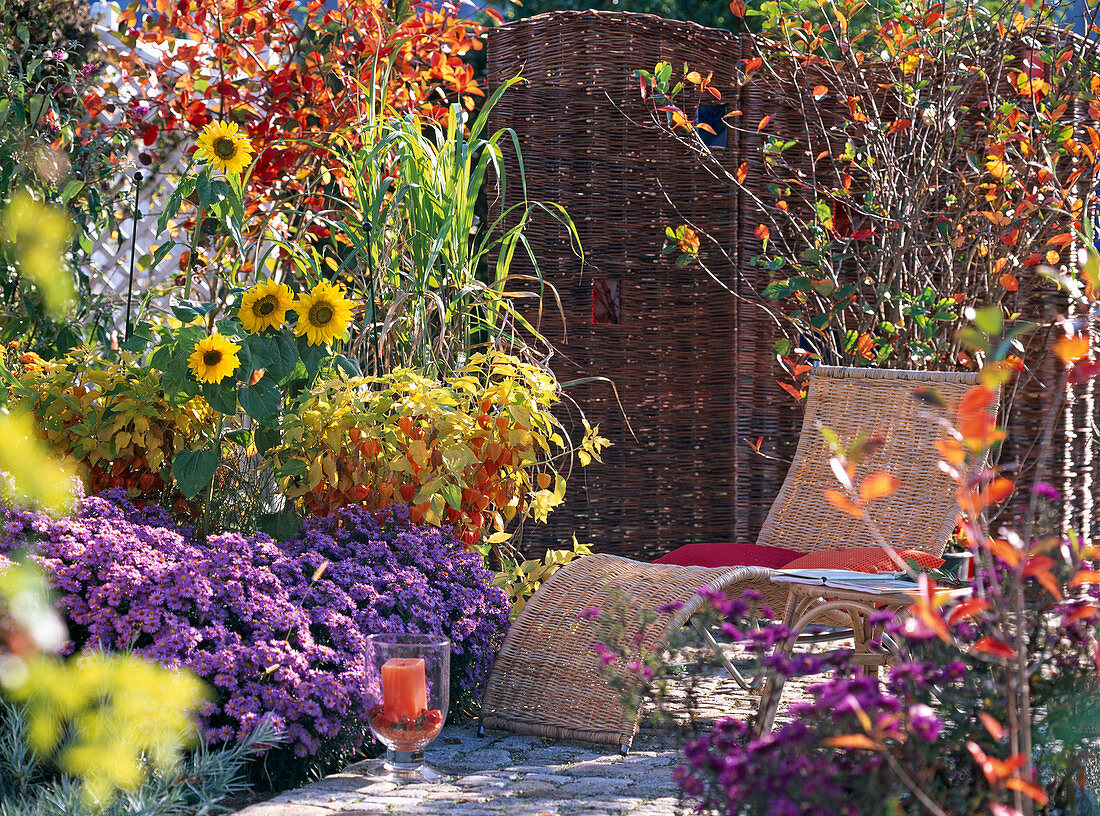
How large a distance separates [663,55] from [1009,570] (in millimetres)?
2969

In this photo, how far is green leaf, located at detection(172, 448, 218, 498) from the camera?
8.13ft

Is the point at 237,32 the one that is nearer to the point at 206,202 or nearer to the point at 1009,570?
the point at 206,202

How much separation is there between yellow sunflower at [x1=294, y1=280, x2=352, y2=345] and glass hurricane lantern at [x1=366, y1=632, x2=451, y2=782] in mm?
818

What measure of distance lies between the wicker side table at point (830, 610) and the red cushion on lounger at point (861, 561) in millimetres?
125

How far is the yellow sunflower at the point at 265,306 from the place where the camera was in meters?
2.57

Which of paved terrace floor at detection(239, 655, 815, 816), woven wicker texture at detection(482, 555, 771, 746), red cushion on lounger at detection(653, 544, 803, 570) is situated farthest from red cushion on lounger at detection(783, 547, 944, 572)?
paved terrace floor at detection(239, 655, 815, 816)

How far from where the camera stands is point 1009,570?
173 centimetres

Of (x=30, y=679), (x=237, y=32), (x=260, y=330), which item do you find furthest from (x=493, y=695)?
(x=237, y=32)

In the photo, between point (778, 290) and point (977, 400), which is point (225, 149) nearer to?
point (778, 290)

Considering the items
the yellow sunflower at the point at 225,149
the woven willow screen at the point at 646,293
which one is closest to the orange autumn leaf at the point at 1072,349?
the yellow sunflower at the point at 225,149

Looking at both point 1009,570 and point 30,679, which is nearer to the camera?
point 30,679

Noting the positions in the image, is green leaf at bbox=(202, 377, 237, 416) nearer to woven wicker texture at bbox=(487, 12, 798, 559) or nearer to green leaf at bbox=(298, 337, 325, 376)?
green leaf at bbox=(298, 337, 325, 376)

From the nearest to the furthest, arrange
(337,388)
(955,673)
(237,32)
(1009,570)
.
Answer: (955,673) → (1009,570) → (337,388) → (237,32)

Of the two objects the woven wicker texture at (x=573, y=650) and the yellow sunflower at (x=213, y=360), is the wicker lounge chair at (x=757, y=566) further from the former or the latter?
the yellow sunflower at (x=213, y=360)
